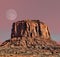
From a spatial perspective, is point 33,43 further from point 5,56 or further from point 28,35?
point 5,56

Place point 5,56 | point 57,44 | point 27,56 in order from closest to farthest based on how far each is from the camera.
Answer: point 5,56 < point 27,56 < point 57,44

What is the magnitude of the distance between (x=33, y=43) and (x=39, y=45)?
4439 millimetres

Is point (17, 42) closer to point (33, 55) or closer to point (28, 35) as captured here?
point (28, 35)

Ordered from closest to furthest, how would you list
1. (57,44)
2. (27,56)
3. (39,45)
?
(27,56) → (39,45) → (57,44)

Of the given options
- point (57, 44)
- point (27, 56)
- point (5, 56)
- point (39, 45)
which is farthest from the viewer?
point (57, 44)

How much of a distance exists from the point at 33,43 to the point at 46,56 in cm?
5182

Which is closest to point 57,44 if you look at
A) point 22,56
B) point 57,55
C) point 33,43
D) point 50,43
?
point 50,43

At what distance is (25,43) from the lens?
7224 inches

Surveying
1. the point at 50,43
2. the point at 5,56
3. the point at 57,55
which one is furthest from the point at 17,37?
the point at 5,56

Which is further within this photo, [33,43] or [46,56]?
[33,43]

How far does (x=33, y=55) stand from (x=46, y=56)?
21.2ft

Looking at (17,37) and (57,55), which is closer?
(57,55)

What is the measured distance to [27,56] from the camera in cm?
13212

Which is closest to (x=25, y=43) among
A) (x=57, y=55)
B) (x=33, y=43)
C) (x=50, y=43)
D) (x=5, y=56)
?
(x=33, y=43)
